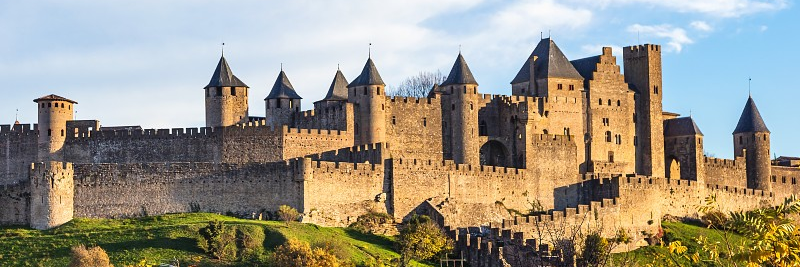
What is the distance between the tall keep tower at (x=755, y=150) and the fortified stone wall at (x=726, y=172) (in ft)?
1.99

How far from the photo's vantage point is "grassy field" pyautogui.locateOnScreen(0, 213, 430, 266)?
48250 millimetres

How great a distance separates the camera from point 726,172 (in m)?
76.6

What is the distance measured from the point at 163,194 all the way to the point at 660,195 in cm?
2662

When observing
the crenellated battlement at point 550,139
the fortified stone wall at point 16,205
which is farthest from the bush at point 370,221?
the fortified stone wall at point 16,205

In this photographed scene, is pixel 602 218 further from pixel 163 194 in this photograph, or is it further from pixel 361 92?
pixel 163 194

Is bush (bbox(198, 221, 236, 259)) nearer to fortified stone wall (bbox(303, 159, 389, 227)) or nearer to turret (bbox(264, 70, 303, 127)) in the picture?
fortified stone wall (bbox(303, 159, 389, 227))

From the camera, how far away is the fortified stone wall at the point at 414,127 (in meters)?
65.1

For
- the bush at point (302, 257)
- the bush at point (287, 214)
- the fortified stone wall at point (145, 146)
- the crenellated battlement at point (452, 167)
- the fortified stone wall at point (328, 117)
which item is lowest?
the bush at point (302, 257)

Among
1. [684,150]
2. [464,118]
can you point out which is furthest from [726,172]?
[464,118]

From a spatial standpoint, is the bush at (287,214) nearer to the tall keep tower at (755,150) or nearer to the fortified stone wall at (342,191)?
the fortified stone wall at (342,191)

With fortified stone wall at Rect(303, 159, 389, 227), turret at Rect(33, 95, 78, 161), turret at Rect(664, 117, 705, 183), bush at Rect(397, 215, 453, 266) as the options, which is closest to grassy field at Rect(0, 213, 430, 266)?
bush at Rect(397, 215, 453, 266)

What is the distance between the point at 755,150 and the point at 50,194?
44326mm

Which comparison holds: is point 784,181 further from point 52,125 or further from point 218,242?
point 52,125

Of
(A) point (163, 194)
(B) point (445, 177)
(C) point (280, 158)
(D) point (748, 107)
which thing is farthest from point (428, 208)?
(D) point (748, 107)
